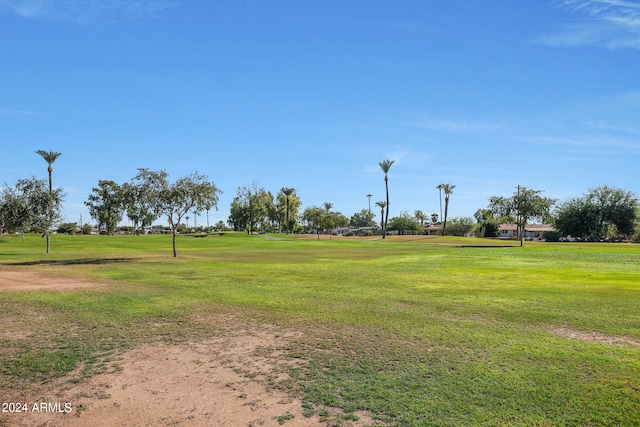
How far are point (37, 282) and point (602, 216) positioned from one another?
10858 centimetres

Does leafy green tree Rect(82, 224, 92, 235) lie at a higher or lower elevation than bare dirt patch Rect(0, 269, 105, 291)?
higher

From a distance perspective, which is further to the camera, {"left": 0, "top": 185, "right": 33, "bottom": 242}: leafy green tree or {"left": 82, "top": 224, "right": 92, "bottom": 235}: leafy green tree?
{"left": 82, "top": 224, "right": 92, "bottom": 235}: leafy green tree

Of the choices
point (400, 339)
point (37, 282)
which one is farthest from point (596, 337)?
point (37, 282)

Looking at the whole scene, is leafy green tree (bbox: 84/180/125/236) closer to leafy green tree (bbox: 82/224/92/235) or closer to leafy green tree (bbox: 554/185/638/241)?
leafy green tree (bbox: 82/224/92/235)

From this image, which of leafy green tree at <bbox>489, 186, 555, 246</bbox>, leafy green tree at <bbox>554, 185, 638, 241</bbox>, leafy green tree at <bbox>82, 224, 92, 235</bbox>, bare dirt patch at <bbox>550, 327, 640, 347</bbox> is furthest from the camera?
leafy green tree at <bbox>82, 224, 92, 235</bbox>

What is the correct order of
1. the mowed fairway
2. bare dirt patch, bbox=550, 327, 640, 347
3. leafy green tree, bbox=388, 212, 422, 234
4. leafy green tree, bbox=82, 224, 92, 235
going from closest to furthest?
the mowed fairway, bare dirt patch, bbox=550, 327, 640, 347, leafy green tree, bbox=82, 224, 92, 235, leafy green tree, bbox=388, 212, 422, 234

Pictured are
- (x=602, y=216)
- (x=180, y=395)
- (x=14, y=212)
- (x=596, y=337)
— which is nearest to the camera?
(x=180, y=395)

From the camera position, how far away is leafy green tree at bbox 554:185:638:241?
9519 cm

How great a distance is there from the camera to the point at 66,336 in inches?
423

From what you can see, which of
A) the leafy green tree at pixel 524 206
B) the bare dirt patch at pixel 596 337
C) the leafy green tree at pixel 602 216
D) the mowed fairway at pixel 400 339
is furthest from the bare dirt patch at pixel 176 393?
the leafy green tree at pixel 602 216

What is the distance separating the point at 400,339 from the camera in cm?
1031

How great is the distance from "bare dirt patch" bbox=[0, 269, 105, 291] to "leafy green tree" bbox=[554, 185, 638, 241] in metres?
104

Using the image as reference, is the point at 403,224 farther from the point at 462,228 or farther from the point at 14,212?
the point at 14,212

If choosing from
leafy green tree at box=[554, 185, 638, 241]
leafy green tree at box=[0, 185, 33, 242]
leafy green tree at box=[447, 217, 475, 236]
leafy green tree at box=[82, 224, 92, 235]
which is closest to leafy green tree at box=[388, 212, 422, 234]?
leafy green tree at box=[447, 217, 475, 236]
